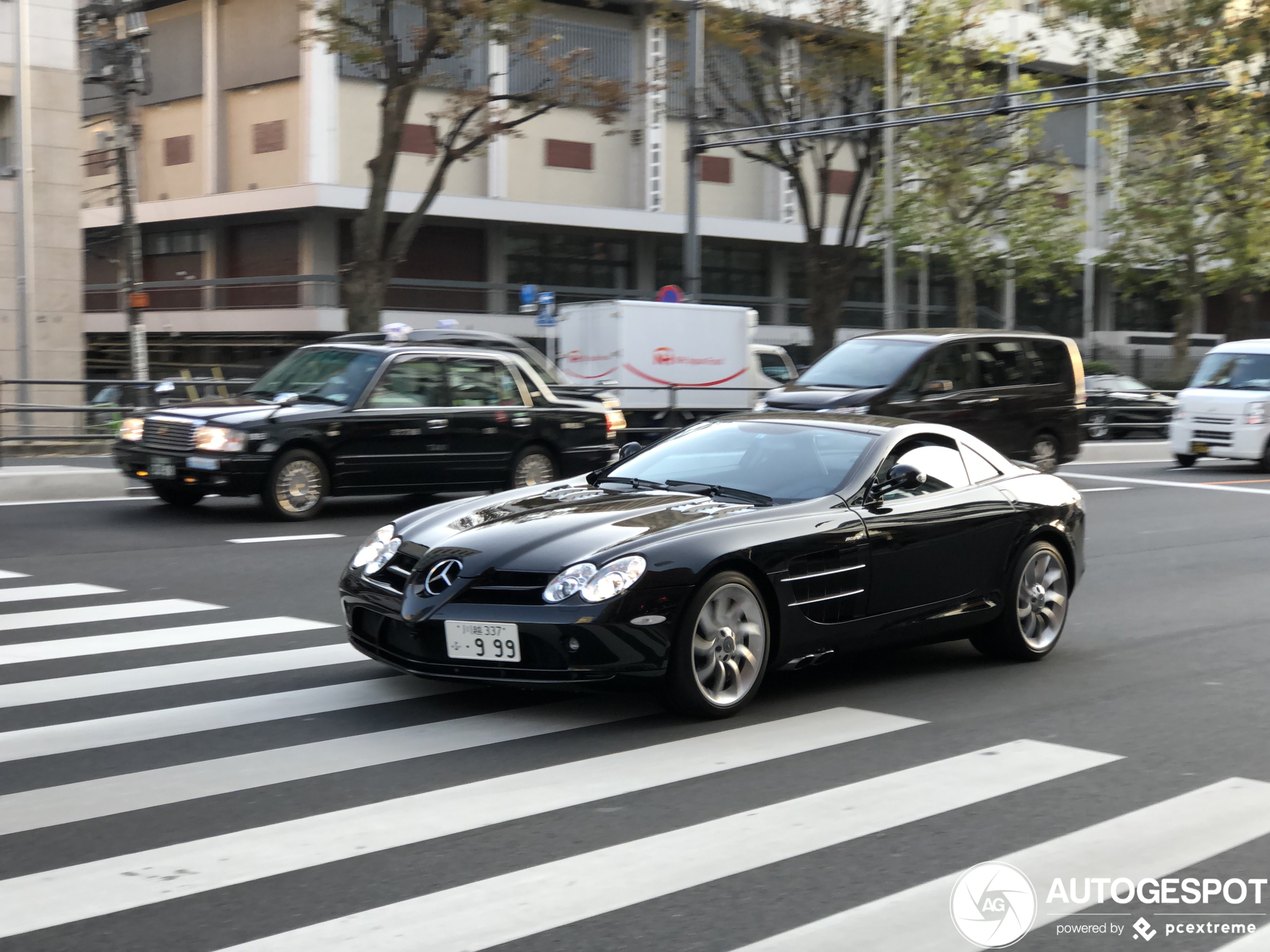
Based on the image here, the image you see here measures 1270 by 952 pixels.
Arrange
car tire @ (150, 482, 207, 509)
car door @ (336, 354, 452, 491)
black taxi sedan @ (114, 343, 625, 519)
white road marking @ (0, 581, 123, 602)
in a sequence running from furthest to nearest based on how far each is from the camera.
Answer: car door @ (336, 354, 452, 491) < car tire @ (150, 482, 207, 509) < black taxi sedan @ (114, 343, 625, 519) < white road marking @ (0, 581, 123, 602)

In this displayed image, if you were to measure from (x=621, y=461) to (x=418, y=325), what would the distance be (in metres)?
34.4

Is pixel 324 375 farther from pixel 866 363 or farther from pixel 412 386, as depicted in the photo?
pixel 866 363

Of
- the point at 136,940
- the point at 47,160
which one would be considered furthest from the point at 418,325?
the point at 136,940

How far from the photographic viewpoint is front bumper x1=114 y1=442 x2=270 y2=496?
45.7 feet

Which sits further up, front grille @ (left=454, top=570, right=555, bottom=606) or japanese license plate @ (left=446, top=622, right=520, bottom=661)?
front grille @ (left=454, top=570, right=555, bottom=606)

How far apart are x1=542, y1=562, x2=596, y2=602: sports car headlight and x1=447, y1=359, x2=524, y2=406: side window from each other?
9.48 m

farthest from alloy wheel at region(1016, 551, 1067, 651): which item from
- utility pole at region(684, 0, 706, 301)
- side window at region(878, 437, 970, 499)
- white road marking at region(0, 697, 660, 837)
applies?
utility pole at region(684, 0, 706, 301)

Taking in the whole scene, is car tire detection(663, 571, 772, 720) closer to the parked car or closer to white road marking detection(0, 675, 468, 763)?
white road marking detection(0, 675, 468, 763)

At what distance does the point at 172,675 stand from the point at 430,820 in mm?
2794

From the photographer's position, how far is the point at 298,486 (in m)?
14.4

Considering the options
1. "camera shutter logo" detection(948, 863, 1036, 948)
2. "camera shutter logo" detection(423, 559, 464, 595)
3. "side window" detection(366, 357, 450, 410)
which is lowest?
"camera shutter logo" detection(948, 863, 1036, 948)

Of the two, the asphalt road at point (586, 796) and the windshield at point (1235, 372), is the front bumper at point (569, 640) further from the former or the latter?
the windshield at point (1235, 372)

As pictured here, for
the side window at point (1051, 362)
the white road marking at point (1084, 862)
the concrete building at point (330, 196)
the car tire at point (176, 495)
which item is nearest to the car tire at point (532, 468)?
the car tire at point (176, 495)

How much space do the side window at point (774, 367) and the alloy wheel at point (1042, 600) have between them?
72.4ft
